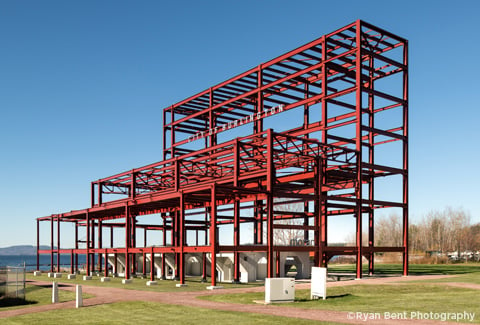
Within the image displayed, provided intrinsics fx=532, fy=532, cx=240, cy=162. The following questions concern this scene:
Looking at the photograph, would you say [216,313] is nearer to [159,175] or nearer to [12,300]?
[12,300]

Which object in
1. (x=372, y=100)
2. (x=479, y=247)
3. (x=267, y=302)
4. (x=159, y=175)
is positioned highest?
(x=372, y=100)

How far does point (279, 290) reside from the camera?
84.6ft

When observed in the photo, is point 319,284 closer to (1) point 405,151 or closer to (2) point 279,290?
(2) point 279,290

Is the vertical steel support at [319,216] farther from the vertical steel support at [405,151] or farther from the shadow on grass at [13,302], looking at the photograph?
the shadow on grass at [13,302]

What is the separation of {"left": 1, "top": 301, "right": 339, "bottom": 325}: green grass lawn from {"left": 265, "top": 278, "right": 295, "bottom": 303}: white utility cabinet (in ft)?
11.2

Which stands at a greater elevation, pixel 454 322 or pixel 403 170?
pixel 403 170

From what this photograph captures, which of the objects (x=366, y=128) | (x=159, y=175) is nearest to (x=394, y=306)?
(x=366, y=128)

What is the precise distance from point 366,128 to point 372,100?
23.7 ft

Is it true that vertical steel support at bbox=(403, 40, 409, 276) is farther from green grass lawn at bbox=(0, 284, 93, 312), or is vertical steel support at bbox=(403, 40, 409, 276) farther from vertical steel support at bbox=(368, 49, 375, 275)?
green grass lawn at bbox=(0, 284, 93, 312)

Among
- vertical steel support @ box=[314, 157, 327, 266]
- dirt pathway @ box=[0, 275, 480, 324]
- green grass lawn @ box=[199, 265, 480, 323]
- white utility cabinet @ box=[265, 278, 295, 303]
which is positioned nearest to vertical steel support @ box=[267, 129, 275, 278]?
vertical steel support @ box=[314, 157, 327, 266]

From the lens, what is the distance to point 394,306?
23.2 metres

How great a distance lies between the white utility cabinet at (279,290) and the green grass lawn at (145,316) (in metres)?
3.40

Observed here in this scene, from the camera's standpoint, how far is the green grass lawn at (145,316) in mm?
20203

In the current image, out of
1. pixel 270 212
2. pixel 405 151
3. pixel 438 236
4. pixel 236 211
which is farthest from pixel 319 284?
pixel 438 236
